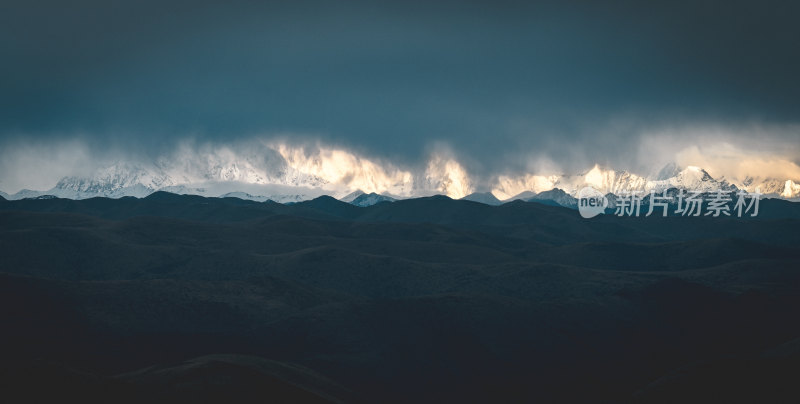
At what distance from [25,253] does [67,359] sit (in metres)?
106

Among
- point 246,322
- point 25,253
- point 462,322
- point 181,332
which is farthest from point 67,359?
point 25,253

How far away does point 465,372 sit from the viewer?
107750 mm

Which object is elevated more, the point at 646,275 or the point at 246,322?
the point at 646,275

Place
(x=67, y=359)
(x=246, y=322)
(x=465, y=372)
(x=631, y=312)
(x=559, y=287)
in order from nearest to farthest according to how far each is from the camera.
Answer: (x=67, y=359) → (x=465, y=372) → (x=246, y=322) → (x=631, y=312) → (x=559, y=287)

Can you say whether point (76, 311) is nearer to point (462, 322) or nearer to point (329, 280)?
point (462, 322)

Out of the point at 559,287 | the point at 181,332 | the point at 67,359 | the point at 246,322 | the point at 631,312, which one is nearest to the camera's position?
the point at 67,359

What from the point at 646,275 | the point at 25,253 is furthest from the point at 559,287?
the point at 25,253

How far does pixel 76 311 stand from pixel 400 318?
50028 mm

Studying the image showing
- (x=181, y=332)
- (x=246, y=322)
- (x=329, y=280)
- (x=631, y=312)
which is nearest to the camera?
(x=181, y=332)

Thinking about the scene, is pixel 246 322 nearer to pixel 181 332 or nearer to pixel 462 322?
pixel 181 332

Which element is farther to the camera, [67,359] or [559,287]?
[559,287]

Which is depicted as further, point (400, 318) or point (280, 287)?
point (280, 287)

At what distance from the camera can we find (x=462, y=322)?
125688mm

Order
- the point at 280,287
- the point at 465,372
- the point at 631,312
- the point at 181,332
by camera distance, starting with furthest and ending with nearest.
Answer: the point at 280,287
the point at 631,312
the point at 181,332
the point at 465,372
